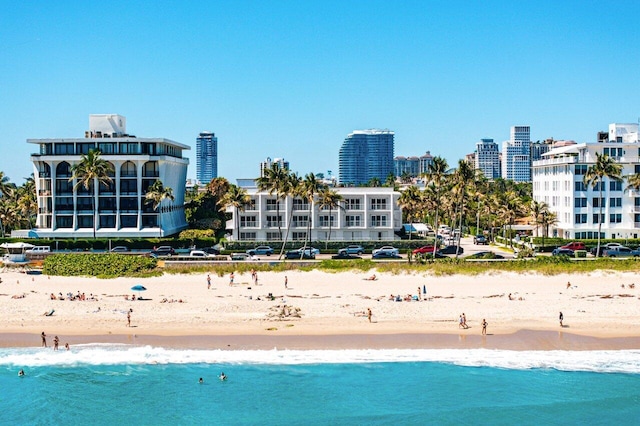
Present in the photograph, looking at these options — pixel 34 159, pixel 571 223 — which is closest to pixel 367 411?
pixel 571 223

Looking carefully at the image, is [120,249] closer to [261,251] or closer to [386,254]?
[261,251]

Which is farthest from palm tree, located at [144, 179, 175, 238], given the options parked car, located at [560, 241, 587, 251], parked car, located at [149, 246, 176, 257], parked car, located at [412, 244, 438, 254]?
parked car, located at [560, 241, 587, 251]

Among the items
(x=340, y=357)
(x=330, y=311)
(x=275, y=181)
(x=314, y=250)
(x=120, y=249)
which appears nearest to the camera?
(x=340, y=357)

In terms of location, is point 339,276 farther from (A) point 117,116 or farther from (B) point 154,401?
(A) point 117,116

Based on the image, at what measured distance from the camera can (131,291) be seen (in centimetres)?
5925

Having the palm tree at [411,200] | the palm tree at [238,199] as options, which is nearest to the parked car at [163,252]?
the palm tree at [238,199]

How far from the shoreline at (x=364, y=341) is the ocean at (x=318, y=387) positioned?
104cm

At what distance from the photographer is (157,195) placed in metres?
83.3

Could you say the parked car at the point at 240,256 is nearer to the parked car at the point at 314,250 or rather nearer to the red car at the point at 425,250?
the parked car at the point at 314,250

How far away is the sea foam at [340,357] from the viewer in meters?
41.2

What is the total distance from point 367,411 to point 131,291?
2983 cm

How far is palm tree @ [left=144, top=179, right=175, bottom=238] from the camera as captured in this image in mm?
83375

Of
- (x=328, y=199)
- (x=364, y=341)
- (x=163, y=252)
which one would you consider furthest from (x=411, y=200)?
(x=364, y=341)

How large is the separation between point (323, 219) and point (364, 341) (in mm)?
44179
